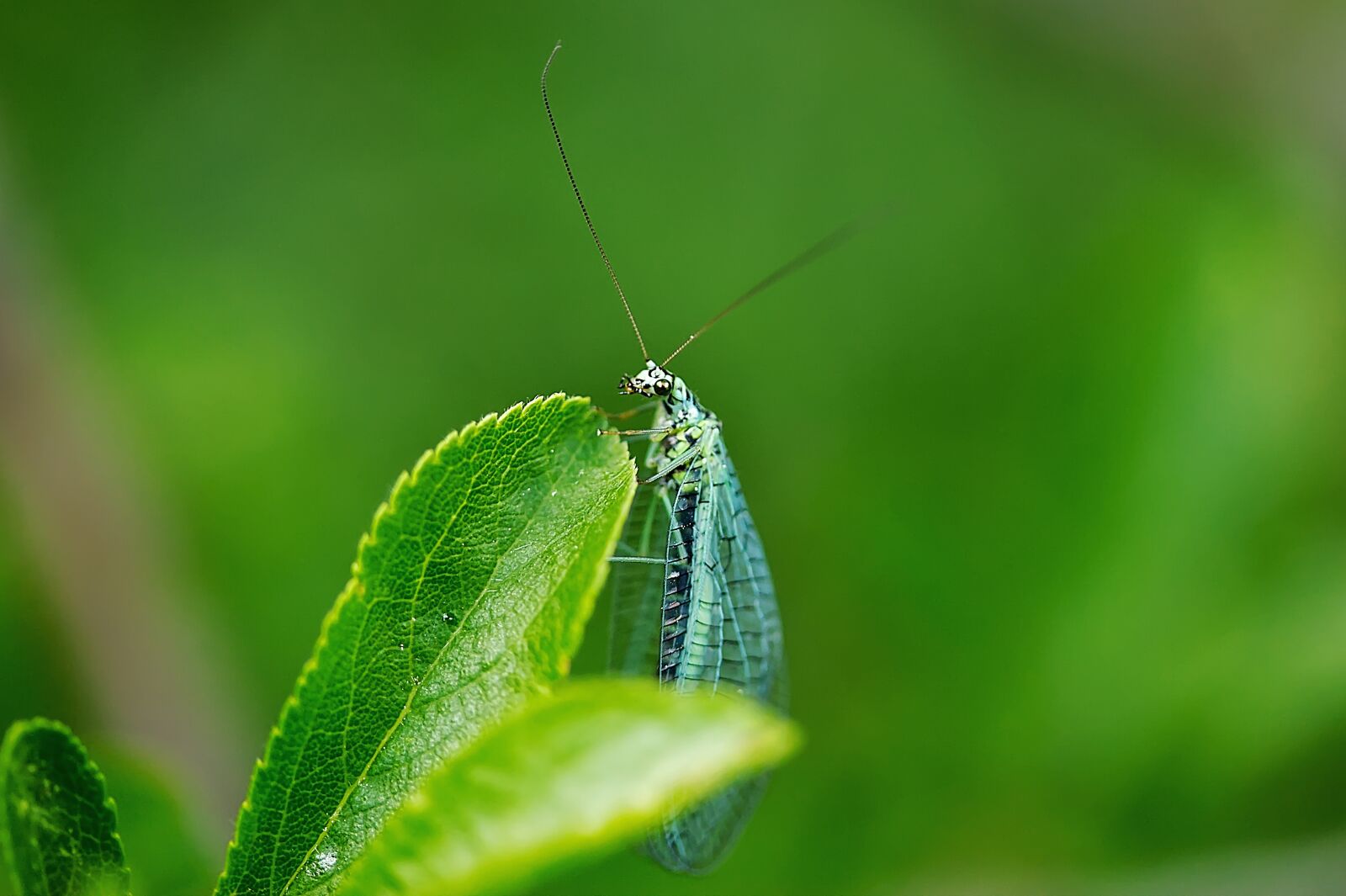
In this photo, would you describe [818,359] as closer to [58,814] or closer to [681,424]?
[681,424]

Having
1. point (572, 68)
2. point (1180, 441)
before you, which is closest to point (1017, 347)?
point (1180, 441)

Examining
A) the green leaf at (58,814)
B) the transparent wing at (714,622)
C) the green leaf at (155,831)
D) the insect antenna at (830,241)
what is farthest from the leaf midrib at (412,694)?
Answer: the insect antenna at (830,241)

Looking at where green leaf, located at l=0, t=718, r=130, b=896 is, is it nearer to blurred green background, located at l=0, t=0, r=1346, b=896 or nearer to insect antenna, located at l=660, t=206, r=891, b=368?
blurred green background, located at l=0, t=0, r=1346, b=896

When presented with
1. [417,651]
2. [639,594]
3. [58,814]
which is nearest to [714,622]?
[639,594]

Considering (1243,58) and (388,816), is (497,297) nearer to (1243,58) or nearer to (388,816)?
(1243,58)

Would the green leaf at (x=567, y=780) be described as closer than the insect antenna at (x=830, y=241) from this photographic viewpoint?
Yes

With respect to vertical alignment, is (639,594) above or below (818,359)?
below

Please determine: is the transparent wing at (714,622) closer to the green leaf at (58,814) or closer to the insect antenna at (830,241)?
the green leaf at (58,814)
